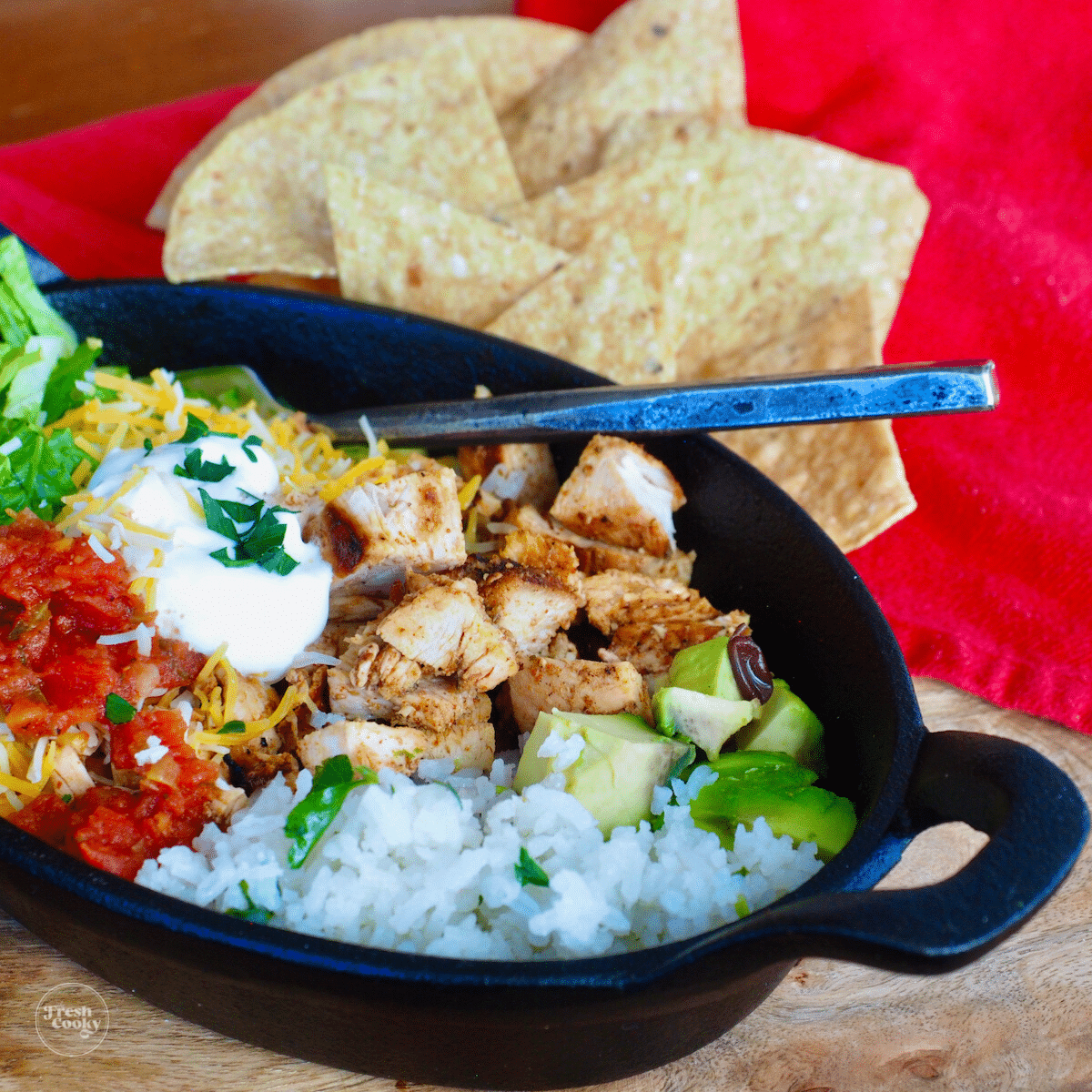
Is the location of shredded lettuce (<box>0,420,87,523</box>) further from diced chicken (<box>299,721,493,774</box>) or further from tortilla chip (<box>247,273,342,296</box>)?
tortilla chip (<box>247,273,342,296</box>)

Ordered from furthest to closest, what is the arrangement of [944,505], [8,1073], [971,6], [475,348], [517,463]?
1. [971,6]
2. [944,505]
3. [475,348]
4. [517,463]
5. [8,1073]

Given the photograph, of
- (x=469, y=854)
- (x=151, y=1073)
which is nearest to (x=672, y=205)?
(x=469, y=854)

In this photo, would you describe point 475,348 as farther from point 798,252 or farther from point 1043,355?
point 1043,355

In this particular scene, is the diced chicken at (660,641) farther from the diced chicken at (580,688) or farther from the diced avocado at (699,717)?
the diced avocado at (699,717)

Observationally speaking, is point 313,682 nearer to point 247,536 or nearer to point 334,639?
A: point 334,639

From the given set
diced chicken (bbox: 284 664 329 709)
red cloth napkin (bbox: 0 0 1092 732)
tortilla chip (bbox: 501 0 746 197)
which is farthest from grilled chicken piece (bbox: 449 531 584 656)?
tortilla chip (bbox: 501 0 746 197)
